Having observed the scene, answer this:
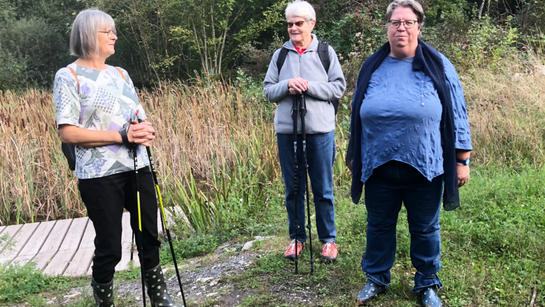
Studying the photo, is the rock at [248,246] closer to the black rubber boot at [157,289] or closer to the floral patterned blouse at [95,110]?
the black rubber boot at [157,289]

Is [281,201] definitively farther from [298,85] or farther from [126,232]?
[298,85]

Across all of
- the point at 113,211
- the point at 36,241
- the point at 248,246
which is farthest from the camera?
the point at 36,241

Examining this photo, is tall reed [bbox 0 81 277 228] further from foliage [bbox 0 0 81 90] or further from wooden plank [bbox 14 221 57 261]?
foliage [bbox 0 0 81 90]

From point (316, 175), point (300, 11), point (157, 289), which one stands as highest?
point (300, 11)

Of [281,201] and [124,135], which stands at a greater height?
[124,135]

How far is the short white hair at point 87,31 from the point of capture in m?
2.22

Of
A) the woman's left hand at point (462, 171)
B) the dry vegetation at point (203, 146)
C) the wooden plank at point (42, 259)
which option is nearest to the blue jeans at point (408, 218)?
the woman's left hand at point (462, 171)

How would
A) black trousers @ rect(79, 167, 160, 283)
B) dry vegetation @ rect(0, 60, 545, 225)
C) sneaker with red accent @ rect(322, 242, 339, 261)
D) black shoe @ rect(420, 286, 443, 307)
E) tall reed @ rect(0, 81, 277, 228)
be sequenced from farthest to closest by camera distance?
dry vegetation @ rect(0, 60, 545, 225) → tall reed @ rect(0, 81, 277, 228) → sneaker with red accent @ rect(322, 242, 339, 261) → black shoe @ rect(420, 286, 443, 307) → black trousers @ rect(79, 167, 160, 283)

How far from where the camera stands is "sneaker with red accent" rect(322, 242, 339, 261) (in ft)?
10.4

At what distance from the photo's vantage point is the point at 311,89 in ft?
9.55

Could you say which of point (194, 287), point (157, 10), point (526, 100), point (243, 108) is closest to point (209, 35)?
point (157, 10)

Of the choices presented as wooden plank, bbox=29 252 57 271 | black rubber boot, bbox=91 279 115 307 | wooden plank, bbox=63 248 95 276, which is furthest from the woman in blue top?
wooden plank, bbox=29 252 57 271

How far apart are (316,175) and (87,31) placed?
5.72 ft

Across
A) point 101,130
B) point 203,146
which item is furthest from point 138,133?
point 203,146
